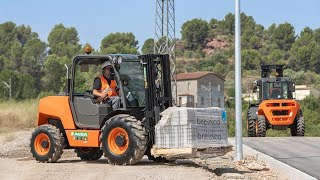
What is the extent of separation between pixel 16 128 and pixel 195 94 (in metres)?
74.7

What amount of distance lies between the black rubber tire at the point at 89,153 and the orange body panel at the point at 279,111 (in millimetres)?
13902

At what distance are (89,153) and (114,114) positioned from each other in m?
2.19

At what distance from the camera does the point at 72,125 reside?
15.1 meters

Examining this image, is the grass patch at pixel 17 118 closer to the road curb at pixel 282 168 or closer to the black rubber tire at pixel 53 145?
the black rubber tire at pixel 53 145

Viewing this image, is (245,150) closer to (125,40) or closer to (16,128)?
(16,128)

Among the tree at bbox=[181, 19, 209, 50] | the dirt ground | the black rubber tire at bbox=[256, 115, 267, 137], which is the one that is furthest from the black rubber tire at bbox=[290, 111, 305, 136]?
the tree at bbox=[181, 19, 209, 50]

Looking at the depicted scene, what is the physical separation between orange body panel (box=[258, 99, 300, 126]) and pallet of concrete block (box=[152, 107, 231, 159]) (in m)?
15.1

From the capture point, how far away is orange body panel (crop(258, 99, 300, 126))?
28.5 meters

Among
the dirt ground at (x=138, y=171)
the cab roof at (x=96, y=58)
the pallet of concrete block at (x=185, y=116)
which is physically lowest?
the dirt ground at (x=138, y=171)

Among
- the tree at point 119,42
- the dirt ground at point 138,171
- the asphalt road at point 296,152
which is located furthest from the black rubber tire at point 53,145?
the tree at point 119,42

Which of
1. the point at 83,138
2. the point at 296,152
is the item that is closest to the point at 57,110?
the point at 83,138

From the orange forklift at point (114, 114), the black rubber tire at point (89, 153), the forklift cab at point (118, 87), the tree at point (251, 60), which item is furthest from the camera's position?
the tree at point (251, 60)

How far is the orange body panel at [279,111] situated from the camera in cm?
2855

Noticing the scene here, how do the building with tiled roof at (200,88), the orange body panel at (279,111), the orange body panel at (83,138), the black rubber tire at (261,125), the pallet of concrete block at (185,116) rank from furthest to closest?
the building with tiled roof at (200,88) → the orange body panel at (279,111) → the black rubber tire at (261,125) → the orange body panel at (83,138) → the pallet of concrete block at (185,116)
